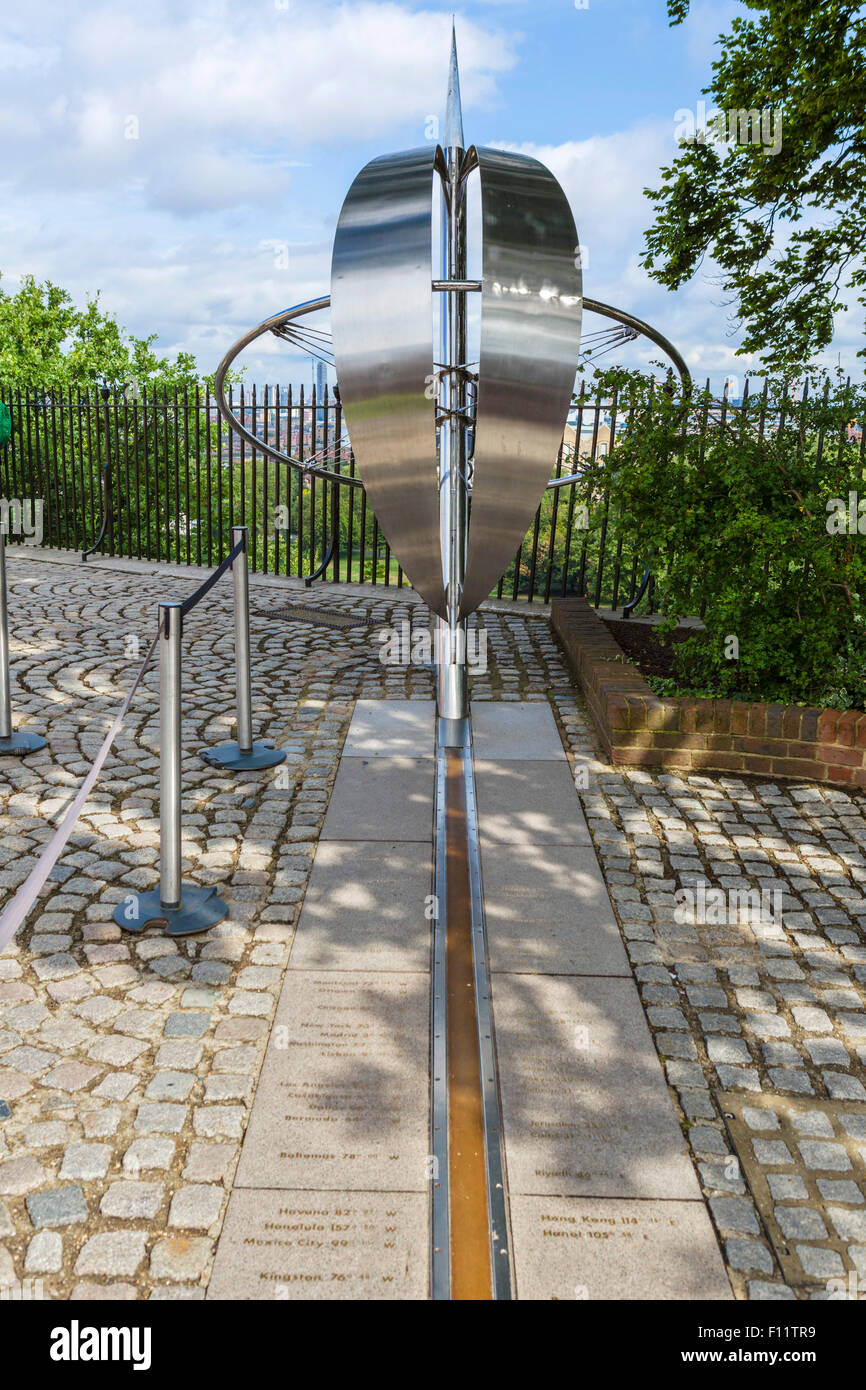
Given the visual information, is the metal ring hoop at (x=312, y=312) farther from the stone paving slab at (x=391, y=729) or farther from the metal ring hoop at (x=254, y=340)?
the stone paving slab at (x=391, y=729)

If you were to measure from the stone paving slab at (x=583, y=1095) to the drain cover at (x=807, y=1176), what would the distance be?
8.5 inches

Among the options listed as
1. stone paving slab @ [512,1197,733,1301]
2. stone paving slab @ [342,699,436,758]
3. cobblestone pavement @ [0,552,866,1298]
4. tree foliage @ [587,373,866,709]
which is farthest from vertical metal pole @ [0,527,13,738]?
stone paving slab @ [512,1197,733,1301]

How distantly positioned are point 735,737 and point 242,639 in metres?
3.01

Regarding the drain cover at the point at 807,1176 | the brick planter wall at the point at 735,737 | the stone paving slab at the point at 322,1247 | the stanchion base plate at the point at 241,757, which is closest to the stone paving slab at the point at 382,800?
the stanchion base plate at the point at 241,757

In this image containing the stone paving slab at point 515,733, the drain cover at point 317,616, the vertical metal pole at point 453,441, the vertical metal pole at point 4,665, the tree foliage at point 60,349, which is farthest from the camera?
the tree foliage at point 60,349

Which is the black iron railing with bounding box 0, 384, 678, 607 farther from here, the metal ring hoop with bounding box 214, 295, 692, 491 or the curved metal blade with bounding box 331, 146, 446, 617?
the curved metal blade with bounding box 331, 146, 446, 617

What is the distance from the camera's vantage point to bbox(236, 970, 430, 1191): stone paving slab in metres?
2.82

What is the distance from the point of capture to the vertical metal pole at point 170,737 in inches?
154

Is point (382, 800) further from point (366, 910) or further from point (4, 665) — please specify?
A: point (4, 665)

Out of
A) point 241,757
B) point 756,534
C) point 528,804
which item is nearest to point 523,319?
point 756,534

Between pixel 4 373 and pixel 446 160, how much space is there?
22.2 m

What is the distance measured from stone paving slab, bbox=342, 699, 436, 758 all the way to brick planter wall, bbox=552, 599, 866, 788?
4.03 feet

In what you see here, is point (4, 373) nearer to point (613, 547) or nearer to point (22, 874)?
point (613, 547)
